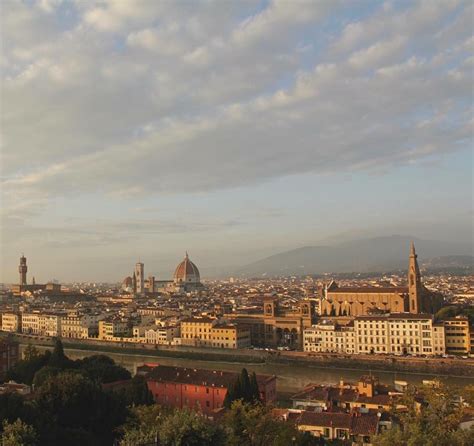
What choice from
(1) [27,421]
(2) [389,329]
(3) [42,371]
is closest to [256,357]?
(2) [389,329]

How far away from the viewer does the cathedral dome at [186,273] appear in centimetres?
10025

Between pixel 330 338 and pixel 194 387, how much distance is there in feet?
55.2

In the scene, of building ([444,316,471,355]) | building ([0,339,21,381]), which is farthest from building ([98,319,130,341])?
building ([444,316,471,355])

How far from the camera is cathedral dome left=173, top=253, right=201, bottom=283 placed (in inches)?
3947

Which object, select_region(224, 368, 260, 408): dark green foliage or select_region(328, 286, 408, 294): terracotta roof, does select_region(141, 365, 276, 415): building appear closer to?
select_region(224, 368, 260, 408): dark green foliage

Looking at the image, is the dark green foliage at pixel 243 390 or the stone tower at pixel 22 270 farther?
the stone tower at pixel 22 270

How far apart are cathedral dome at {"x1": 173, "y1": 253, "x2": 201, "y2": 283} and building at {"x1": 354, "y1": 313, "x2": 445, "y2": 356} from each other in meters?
67.2

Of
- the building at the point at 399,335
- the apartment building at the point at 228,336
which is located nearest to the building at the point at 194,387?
the building at the point at 399,335

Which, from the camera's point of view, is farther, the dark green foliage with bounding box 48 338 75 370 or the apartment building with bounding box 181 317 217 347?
the apartment building with bounding box 181 317 217 347

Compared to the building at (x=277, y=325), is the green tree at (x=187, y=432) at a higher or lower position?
higher

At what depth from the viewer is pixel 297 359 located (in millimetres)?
33250

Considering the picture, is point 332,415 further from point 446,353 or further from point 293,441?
point 446,353

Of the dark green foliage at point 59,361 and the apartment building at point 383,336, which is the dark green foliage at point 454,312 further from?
the dark green foliage at point 59,361

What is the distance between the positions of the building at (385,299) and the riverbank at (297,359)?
9.63 meters
